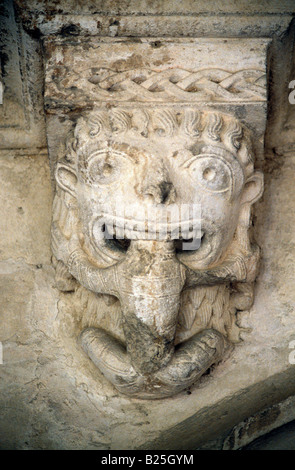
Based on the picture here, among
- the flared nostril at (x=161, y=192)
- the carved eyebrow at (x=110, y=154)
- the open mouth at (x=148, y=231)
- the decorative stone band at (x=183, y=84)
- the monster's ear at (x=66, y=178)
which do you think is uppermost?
the decorative stone band at (x=183, y=84)

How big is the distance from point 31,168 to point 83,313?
541 millimetres

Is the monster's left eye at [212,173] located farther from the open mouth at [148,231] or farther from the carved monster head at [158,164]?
the open mouth at [148,231]

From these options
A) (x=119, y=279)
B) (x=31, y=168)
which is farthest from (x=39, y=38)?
(x=119, y=279)

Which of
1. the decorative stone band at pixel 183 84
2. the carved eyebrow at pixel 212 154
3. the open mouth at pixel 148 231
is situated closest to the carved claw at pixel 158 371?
the open mouth at pixel 148 231

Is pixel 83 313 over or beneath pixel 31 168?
beneath

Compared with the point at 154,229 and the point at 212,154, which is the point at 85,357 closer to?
the point at 154,229

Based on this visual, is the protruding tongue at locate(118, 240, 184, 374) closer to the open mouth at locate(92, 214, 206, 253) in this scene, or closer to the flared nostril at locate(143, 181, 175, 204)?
the open mouth at locate(92, 214, 206, 253)

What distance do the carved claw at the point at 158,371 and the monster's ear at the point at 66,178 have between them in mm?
484

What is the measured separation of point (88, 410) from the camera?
204 centimetres

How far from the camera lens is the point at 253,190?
1960 mm

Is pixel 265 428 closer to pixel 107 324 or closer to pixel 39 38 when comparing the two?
pixel 107 324

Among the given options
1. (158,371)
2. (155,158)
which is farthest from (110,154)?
(158,371)

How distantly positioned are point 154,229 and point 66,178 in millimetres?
372

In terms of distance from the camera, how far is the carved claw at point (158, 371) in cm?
190
